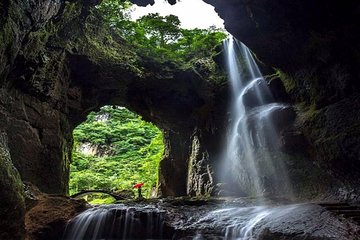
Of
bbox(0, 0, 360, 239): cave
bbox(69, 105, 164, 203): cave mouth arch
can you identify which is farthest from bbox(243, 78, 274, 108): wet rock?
bbox(69, 105, 164, 203): cave mouth arch

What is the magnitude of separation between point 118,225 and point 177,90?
24.4ft

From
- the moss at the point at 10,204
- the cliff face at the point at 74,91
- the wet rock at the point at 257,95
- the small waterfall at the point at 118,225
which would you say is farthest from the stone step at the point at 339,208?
the cliff face at the point at 74,91

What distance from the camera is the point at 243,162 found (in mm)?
12172

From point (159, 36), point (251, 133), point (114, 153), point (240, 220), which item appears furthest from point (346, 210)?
point (114, 153)

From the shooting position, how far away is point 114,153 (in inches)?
1048

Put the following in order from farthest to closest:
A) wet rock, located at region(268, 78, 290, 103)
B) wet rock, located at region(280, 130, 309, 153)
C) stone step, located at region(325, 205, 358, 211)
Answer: wet rock, located at region(268, 78, 290, 103)
wet rock, located at region(280, 130, 309, 153)
stone step, located at region(325, 205, 358, 211)

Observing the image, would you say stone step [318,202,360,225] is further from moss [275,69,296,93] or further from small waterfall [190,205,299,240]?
moss [275,69,296,93]

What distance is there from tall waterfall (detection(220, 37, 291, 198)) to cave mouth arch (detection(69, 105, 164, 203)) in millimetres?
8367

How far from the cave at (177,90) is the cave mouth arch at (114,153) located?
6.73m

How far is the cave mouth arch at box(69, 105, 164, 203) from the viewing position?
828 inches

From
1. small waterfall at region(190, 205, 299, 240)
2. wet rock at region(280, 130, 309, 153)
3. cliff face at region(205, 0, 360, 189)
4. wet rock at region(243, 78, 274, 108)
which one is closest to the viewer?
small waterfall at region(190, 205, 299, 240)

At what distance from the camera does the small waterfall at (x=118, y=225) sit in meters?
7.87

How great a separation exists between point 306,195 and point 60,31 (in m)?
9.77

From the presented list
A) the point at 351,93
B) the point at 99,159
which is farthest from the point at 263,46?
the point at 99,159
